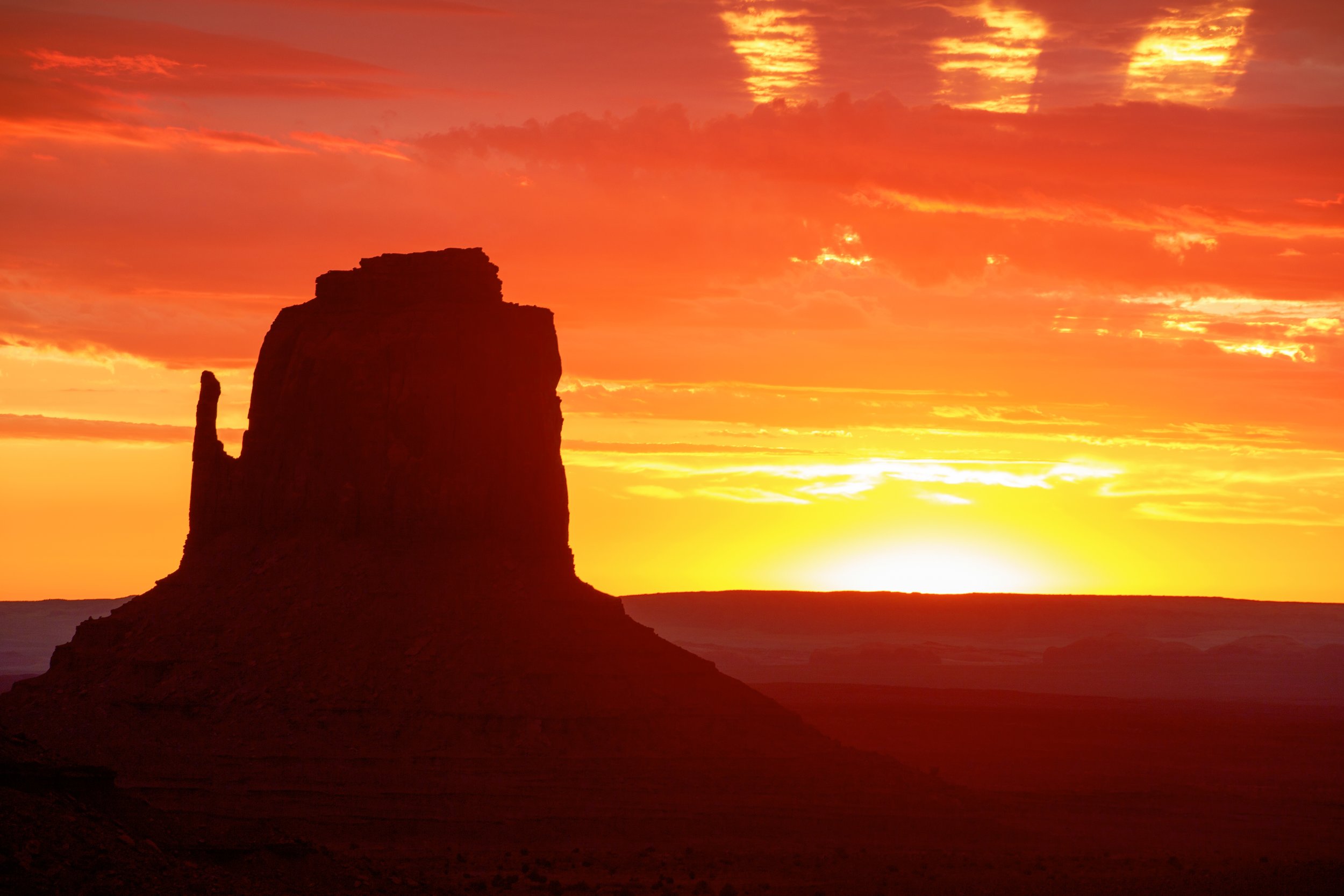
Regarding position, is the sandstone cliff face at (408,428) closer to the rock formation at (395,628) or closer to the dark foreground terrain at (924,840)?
the rock formation at (395,628)

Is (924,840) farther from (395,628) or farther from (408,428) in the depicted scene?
(408,428)

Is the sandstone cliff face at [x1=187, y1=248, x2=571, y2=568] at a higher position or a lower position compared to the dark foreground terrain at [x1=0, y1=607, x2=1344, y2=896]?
higher

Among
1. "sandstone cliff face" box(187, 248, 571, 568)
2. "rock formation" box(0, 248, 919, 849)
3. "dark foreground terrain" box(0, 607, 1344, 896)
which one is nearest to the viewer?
"dark foreground terrain" box(0, 607, 1344, 896)

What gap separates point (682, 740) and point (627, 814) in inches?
181

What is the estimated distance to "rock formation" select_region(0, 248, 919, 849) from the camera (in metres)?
64.9

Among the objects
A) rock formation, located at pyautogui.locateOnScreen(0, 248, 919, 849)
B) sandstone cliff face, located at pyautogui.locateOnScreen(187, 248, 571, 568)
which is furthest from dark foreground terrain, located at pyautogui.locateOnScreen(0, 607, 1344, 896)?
sandstone cliff face, located at pyautogui.locateOnScreen(187, 248, 571, 568)

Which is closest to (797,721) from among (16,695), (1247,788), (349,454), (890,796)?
(890,796)

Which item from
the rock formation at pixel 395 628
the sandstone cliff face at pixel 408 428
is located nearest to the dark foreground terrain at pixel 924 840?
the rock formation at pixel 395 628

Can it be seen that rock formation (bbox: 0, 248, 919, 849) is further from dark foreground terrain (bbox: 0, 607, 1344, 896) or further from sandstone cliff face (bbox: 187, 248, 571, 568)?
dark foreground terrain (bbox: 0, 607, 1344, 896)

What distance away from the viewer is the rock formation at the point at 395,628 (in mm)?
64875

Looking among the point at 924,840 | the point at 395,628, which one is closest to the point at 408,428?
the point at 395,628

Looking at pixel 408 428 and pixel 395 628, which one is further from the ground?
pixel 408 428

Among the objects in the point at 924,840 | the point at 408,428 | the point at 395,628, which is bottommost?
the point at 924,840

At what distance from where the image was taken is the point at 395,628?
6800 centimetres
